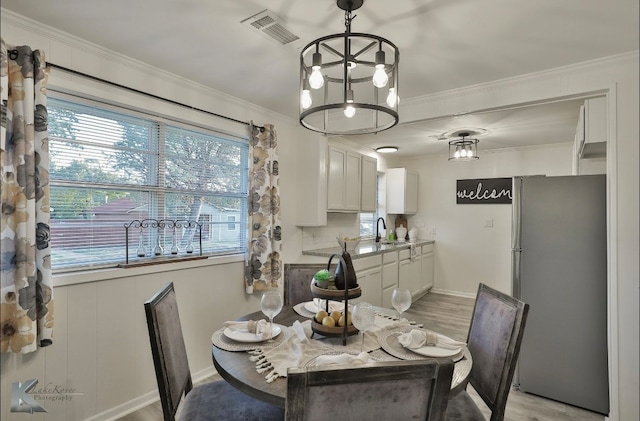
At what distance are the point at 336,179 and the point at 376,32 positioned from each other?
195cm

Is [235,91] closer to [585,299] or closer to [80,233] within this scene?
[80,233]

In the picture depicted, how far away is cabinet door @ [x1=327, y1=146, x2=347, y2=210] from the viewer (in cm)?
355

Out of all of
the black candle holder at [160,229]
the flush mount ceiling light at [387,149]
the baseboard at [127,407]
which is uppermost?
the flush mount ceiling light at [387,149]

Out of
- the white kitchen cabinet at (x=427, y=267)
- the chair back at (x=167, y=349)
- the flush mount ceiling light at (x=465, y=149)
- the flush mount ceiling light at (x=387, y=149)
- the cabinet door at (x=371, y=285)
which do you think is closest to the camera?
the chair back at (x=167, y=349)

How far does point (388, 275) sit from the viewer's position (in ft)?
13.4

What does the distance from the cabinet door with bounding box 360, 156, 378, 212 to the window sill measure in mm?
1929

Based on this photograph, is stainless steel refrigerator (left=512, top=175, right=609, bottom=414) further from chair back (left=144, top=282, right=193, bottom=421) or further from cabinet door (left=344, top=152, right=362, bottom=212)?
chair back (left=144, top=282, right=193, bottom=421)

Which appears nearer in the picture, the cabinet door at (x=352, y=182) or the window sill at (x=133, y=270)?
the window sill at (x=133, y=270)

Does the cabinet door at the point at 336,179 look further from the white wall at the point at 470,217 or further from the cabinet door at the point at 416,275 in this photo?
the white wall at the point at 470,217

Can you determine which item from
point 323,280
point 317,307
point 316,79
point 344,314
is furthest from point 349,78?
point 317,307

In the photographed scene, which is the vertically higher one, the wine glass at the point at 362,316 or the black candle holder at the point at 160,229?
the black candle holder at the point at 160,229

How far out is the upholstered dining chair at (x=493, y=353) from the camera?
1.39 m

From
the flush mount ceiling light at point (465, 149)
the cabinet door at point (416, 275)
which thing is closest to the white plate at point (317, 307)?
the flush mount ceiling light at point (465, 149)

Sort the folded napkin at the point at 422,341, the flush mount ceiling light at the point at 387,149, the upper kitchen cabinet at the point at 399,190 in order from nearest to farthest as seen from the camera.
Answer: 1. the folded napkin at the point at 422,341
2. the flush mount ceiling light at the point at 387,149
3. the upper kitchen cabinet at the point at 399,190
